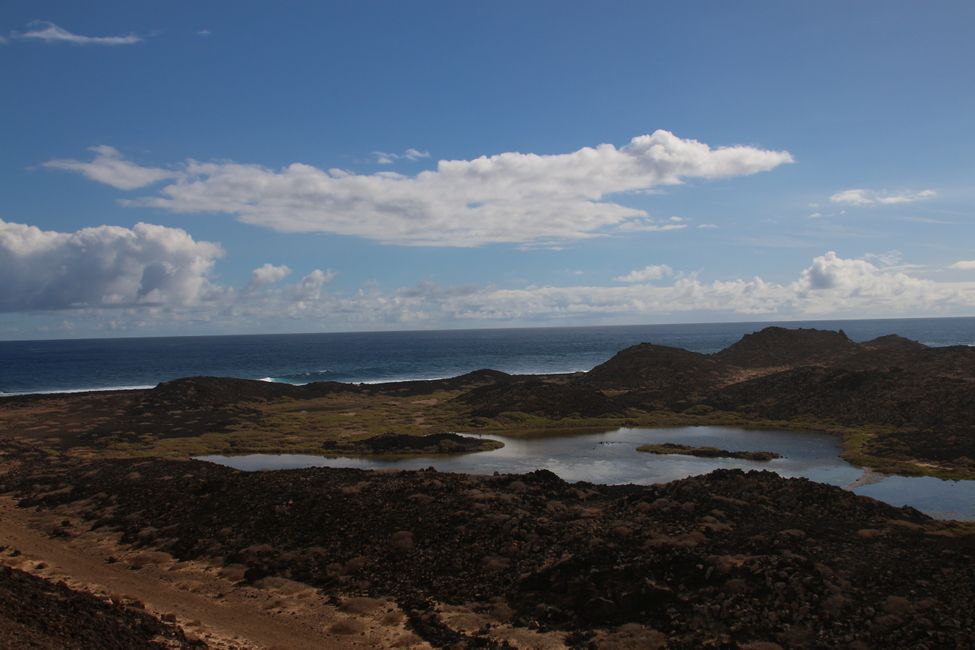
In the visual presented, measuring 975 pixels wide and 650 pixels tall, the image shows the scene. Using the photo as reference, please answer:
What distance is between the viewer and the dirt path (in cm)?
2256

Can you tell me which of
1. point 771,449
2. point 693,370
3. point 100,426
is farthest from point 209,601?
point 693,370

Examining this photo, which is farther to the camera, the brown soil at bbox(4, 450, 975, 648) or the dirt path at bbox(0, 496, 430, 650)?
the dirt path at bbox(0, 496, 430, 650)

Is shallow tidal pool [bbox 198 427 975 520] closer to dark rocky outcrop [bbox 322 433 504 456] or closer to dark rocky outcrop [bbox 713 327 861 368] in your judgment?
dark rocky outcrop [bbox 322 433 504 456]

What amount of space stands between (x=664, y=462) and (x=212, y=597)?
125 ft

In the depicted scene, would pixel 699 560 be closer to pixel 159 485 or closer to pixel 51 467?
pixel 159 485

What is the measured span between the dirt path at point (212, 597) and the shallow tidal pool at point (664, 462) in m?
24.7

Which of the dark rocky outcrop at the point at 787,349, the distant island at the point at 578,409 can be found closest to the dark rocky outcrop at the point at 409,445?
the distant island at the point at 578,409

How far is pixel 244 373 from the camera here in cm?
17662

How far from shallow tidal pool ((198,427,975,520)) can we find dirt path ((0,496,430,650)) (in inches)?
974

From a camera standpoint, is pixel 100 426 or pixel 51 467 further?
pixel 100 426

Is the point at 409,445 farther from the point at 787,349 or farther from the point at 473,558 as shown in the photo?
the point at 787,349

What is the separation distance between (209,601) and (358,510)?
31.4ft

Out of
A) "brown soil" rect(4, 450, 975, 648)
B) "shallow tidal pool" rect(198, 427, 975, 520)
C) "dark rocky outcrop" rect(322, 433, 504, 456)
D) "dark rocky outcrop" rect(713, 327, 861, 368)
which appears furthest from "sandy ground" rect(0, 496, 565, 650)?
"dark rocky outcrop" rect(713, 327, 861, 368)

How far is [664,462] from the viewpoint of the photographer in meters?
54.8
